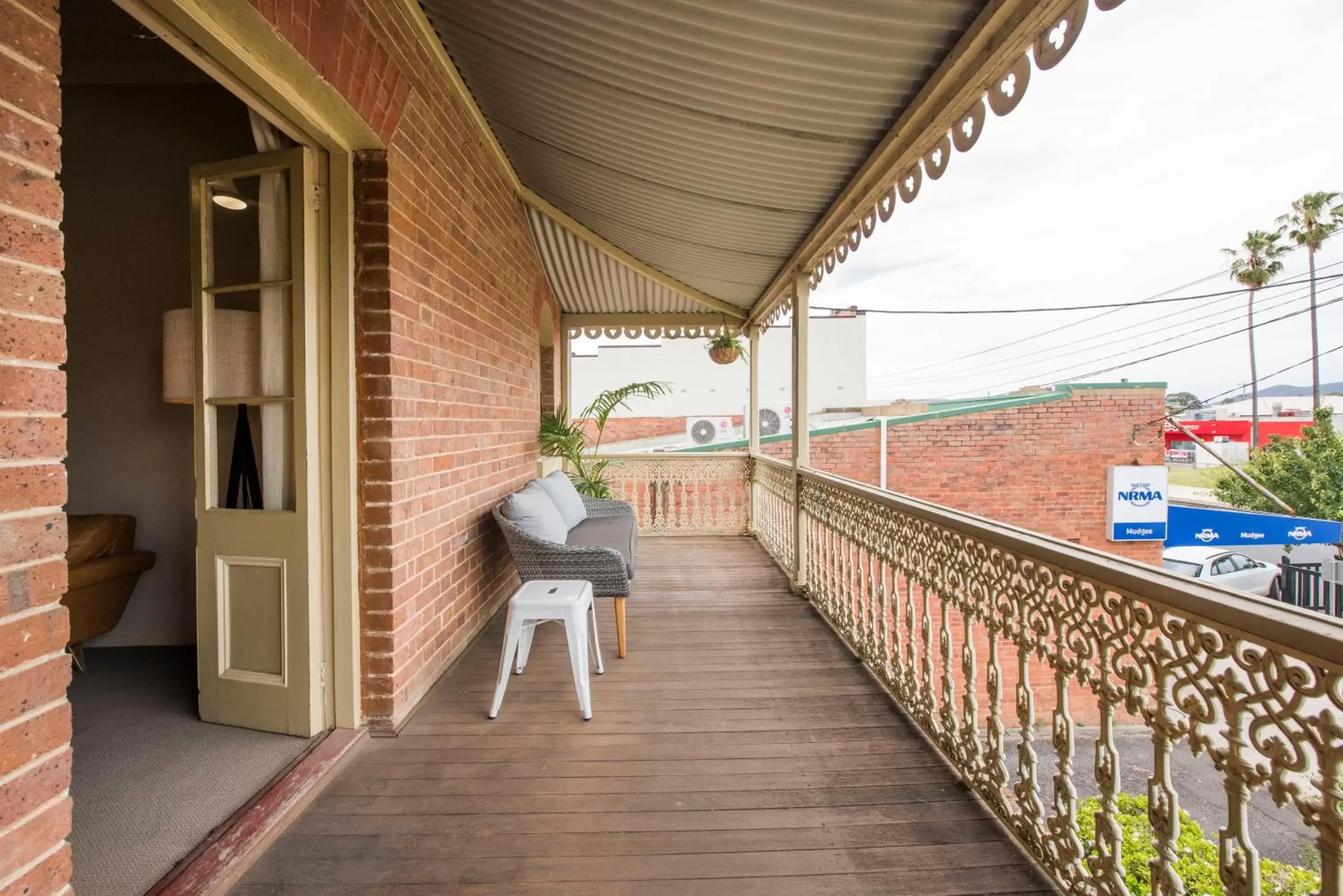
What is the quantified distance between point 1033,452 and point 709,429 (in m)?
9.45

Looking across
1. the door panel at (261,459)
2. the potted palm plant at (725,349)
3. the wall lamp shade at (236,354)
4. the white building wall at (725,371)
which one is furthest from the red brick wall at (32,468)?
the white building wall at (725,371)

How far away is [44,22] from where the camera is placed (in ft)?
3.55

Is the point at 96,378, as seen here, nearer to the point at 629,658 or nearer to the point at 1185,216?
the point at 629,658

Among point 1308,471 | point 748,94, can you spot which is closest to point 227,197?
point 748,94

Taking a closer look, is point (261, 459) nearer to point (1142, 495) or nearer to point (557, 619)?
point (557, 619)

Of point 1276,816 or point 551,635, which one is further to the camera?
point 1276,816

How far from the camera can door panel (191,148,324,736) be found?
7.55ft

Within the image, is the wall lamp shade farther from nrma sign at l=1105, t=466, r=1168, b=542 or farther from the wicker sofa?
nrma sign at l=1105, t=466, r=1168, b=542

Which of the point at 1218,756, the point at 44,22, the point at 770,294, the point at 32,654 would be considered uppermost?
the point at 770,294

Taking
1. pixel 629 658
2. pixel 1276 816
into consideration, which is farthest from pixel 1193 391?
pixel 629 658

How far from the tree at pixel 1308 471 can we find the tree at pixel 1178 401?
2222 millimetres

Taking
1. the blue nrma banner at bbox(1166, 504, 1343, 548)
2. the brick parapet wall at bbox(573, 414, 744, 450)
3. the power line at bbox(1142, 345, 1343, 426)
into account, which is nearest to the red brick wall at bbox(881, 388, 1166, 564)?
the power line at bbox(1142, 345, 1343, 426)

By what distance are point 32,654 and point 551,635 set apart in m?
2.86

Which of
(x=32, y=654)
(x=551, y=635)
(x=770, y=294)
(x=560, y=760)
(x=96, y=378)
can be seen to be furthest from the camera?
(x=770, y=294)
